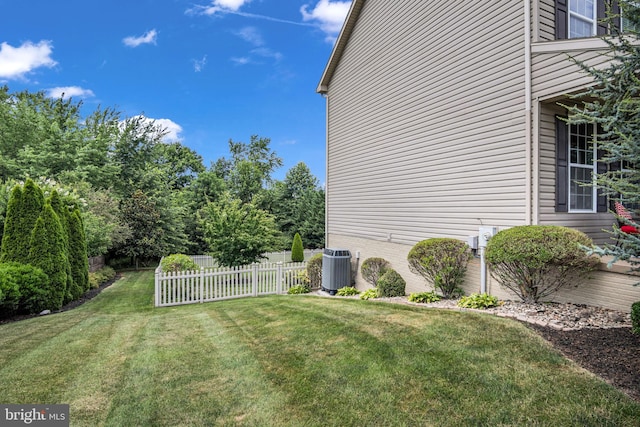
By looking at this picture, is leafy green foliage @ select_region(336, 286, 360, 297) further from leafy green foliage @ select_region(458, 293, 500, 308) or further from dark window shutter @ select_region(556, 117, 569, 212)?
dark window shutter @ select_region(556, 117, 569, 212)

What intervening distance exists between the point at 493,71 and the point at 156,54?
2274 centimetres

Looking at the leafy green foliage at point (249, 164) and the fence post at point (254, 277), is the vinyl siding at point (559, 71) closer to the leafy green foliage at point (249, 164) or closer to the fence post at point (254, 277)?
the fence post at point (254, 277)

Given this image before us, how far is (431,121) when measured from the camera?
27.3 feet

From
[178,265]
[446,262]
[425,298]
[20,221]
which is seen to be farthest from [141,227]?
[446,262]

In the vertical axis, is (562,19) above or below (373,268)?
above

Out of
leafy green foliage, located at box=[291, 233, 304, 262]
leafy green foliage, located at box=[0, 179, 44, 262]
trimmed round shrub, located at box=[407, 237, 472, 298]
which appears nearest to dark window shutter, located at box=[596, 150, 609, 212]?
trimmed round shrub, located at box=[407, 237, 472, 298]

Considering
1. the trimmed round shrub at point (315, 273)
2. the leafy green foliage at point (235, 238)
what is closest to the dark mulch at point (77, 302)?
the leafy green foliage at point (235, 238)

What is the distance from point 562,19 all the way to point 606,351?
19.2 ft

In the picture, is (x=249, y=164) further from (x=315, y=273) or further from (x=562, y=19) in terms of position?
(x=562, y=19)

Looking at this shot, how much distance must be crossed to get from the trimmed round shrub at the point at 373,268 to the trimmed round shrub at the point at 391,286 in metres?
0.91

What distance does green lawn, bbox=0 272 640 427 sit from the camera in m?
2.75

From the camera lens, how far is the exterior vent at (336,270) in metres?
10.5

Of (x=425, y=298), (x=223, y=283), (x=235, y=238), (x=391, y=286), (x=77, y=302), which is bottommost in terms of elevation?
(x=77, y=302)

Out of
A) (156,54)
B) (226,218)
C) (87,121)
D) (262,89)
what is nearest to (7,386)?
(226,218)
